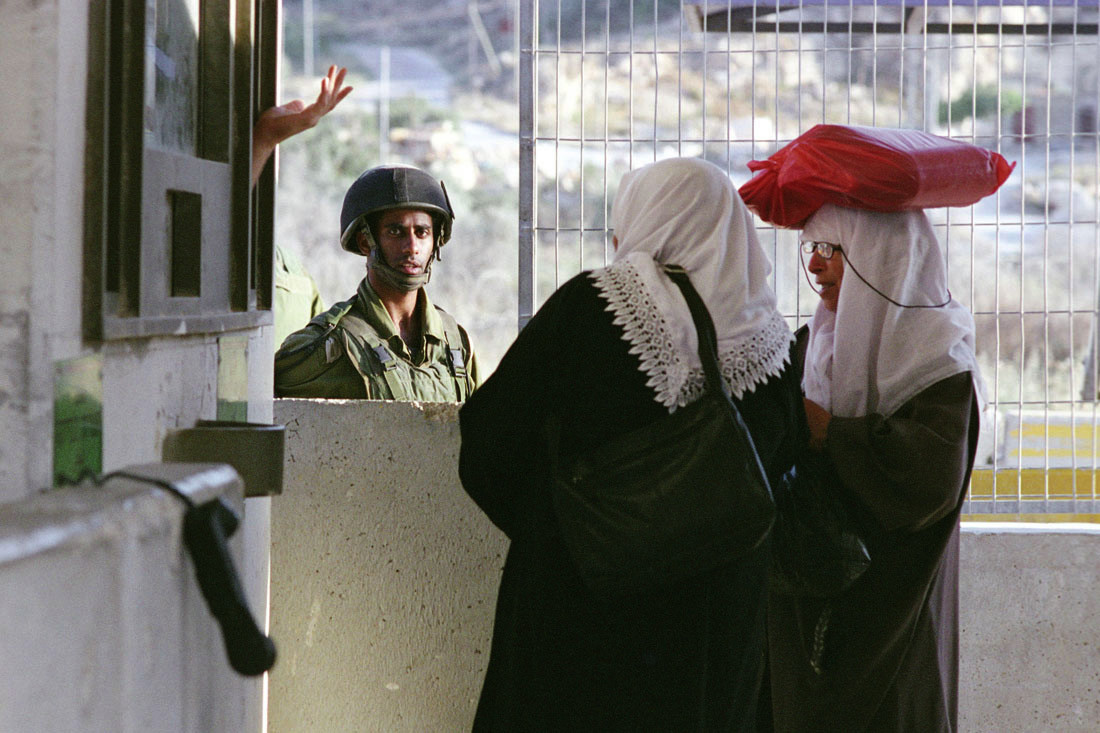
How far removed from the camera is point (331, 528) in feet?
9.68

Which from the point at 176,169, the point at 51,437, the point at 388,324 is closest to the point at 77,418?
the point at 51,437

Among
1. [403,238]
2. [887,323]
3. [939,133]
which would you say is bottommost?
[887,323]

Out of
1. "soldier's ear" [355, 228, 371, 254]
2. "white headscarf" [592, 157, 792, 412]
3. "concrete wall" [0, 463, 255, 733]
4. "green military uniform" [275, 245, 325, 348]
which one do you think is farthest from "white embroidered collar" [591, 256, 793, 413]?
"green military uniform" [275, 245, 325, 348]

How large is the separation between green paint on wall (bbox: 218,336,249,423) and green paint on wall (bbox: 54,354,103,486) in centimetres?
59

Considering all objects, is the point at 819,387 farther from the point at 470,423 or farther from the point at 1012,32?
the point at 1012,32

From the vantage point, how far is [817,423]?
9.00 ft

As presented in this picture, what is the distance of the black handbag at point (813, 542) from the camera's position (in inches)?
101

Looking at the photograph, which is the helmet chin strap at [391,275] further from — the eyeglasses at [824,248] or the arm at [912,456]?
the arm at [912,456]

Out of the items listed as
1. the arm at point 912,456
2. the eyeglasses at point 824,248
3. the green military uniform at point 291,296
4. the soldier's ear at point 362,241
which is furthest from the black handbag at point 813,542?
the green military uniform at point 291,296

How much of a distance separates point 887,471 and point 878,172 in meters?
0.69

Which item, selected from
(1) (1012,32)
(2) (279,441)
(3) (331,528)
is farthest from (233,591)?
(1) (1012,32)

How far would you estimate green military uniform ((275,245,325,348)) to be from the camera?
15.7ft

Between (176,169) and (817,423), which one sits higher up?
(176,169)

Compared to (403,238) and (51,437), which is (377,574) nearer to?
(403,238)
